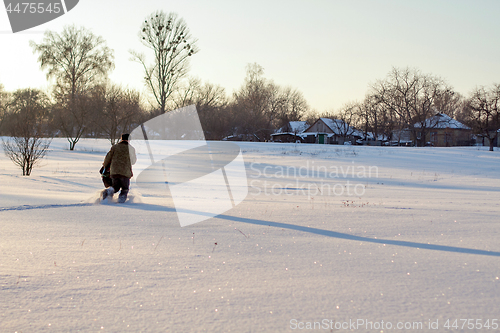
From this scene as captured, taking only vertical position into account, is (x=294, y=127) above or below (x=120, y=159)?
above

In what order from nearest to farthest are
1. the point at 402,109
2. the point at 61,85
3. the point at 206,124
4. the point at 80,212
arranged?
1. the point at 80,212
2. the point at 61,85
3. the point at 206,124
4. the point at 402,109

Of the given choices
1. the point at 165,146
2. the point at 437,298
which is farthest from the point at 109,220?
the point at 165,146

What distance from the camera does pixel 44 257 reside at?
3752mm

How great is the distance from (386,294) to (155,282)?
2.12 m

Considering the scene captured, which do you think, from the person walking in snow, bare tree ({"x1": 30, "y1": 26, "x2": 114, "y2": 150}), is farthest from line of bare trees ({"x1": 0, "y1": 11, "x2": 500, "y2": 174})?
the person walking in snow

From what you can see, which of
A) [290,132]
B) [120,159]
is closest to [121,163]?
[120,159]

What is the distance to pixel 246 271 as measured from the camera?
3525mm

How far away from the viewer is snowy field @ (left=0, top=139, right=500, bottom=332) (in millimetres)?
2582

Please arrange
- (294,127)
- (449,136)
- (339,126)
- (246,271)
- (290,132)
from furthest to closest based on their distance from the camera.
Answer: (294,127) → (339,126) → (290,132) → (449,136) → (246,271)

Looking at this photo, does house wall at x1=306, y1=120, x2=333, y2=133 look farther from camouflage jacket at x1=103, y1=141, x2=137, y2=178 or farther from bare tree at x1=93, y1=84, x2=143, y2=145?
camouflage jacket at x1=103, y1=141, x2=137, y2=178

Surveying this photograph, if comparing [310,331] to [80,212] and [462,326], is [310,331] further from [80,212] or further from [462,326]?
[80,212]

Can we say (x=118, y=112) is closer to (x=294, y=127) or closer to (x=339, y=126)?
(x=294, y=127)

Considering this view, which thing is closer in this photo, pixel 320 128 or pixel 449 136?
pixel 449 136

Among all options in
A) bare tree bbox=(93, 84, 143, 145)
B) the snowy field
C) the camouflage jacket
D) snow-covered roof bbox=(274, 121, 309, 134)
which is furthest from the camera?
snow-covered roof bbox=(274, 121, 309, 134)
